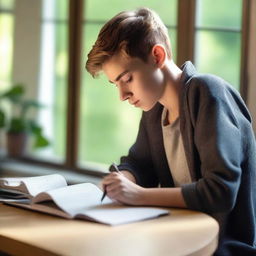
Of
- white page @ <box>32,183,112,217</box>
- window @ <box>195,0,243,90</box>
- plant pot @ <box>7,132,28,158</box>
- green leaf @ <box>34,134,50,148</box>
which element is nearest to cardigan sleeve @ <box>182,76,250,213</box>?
white page @ <box>32,183,112,217</box>

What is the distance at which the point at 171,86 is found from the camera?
6.68ft

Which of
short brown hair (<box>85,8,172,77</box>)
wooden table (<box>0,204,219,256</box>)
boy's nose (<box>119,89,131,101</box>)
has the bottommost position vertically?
wooden table (<box>0,204,219,256</box>)

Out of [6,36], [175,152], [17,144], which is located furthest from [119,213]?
[6,36]

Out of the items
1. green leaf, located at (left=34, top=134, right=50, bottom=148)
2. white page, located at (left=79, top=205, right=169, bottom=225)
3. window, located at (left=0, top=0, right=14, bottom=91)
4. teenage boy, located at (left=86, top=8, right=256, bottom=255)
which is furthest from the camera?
window, located at (left=0, top=0, right=14, bottom=91)

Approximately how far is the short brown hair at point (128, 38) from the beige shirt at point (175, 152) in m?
0.26

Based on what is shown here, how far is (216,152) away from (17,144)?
235cm

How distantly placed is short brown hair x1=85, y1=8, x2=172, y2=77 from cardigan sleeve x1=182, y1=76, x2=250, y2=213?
21cm

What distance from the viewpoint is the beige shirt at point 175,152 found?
6.81 ft

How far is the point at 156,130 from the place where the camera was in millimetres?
2174

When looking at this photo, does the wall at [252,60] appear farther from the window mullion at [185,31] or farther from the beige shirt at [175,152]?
the beige shirt at [175,152]

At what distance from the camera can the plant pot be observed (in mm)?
3914

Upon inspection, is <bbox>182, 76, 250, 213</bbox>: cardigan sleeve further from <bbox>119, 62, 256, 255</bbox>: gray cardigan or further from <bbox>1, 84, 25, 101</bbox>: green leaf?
<bbox>1, 84, 25, 101</bbox>: green leaf

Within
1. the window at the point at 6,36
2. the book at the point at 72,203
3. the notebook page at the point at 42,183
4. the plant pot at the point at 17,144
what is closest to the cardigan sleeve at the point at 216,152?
the book at the point at 72,203

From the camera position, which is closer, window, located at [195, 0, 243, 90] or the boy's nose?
the boy's nose
